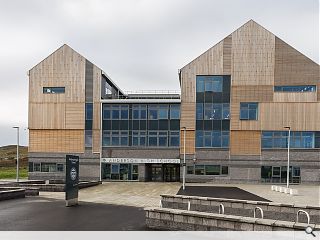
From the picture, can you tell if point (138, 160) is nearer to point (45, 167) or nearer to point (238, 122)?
point (45, 167)

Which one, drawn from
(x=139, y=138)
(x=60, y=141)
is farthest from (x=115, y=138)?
(x=60, y=141)

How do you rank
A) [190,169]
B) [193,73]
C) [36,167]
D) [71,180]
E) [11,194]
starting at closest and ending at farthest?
[71,180], [11,194], [190,169], [193,73], [36,167]

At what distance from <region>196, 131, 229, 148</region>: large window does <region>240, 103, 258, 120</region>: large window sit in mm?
3183

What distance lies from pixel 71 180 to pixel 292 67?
35.5 metres

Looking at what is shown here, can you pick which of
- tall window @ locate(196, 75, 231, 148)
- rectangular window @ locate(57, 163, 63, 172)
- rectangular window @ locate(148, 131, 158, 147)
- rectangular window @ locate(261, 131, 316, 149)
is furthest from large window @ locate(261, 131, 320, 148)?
rectangular window @ locate(57, 163, 63, 172)

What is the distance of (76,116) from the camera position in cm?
5259

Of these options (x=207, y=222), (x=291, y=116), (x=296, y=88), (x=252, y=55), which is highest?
(x=252, y=55)

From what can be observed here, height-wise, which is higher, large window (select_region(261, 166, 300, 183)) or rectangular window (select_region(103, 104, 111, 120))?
rectangular window (select_region(103, 104, 111, 120))

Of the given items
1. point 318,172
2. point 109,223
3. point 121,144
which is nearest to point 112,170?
point 121,144

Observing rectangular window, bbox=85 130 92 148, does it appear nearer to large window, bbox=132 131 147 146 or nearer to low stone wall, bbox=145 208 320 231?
large window, bbox=132 131 147 146

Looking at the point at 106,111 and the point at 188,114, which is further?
the point at 106,111

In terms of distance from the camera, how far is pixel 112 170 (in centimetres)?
5256

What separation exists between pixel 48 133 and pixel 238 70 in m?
27.6

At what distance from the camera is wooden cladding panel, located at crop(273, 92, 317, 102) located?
4856 cm
